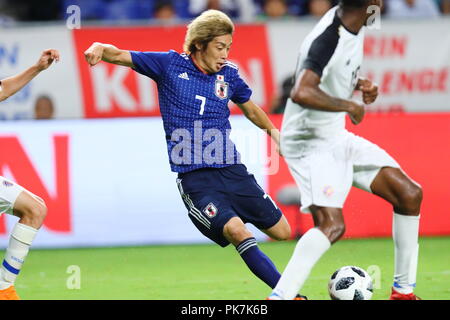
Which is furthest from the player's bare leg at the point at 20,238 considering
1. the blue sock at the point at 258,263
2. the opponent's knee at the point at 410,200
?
the opponent's knee at the point at 410,200

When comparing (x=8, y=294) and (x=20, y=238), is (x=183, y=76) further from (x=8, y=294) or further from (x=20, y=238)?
(x=8, y=294)

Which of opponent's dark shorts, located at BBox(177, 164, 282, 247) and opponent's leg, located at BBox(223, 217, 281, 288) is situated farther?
opponent's dark shorts, located at BBox(177, 164, 282, 247)

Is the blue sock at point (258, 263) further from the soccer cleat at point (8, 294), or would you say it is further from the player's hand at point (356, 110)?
the soccer cleat at point (8, 294)

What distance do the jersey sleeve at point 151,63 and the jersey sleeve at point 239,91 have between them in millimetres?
531

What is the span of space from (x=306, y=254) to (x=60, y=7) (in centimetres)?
931

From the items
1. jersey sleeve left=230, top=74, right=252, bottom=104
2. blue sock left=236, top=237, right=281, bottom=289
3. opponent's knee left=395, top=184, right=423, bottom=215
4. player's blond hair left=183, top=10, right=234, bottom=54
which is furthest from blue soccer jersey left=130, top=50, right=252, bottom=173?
opponent's knee left=395, top=184, right=423, bottom=215

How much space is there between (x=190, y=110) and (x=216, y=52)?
441 mm

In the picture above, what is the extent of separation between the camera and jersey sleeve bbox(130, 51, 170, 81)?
22.1 ft

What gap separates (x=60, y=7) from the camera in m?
14.3

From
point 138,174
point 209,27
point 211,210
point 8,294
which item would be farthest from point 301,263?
point 138,174

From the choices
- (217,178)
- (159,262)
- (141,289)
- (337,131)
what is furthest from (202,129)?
(159,262)

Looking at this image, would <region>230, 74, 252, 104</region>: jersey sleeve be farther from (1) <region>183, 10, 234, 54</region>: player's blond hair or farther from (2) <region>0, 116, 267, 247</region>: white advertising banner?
(2) <region>0, 116, 267, 247</region>: white advertising banner

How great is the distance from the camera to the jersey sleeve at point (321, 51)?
5.98m

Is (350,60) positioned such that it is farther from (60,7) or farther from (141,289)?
(60,7)
